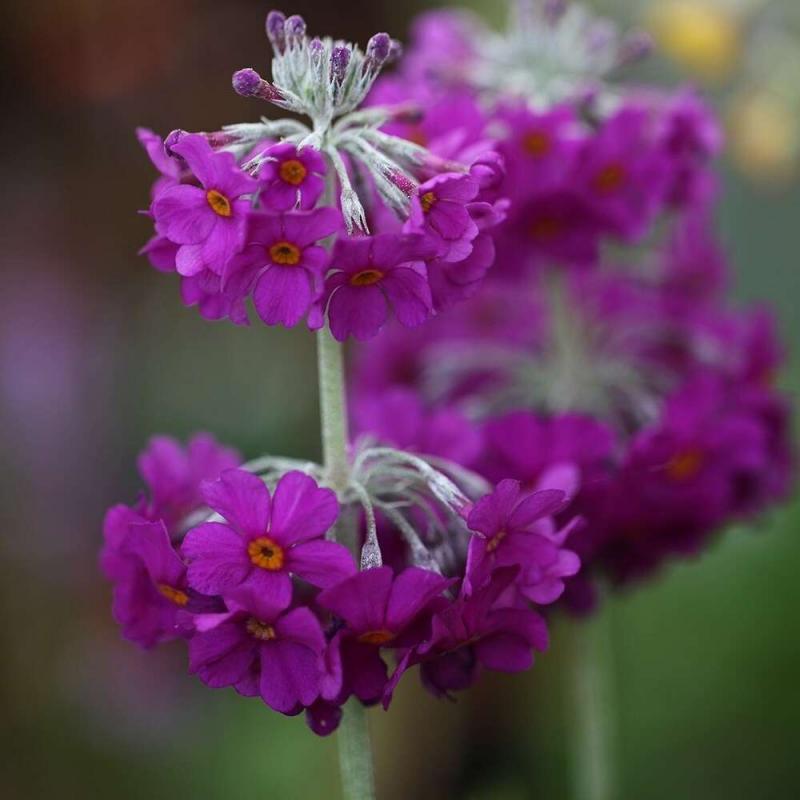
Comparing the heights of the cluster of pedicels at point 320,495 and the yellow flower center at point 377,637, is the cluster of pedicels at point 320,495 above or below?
above

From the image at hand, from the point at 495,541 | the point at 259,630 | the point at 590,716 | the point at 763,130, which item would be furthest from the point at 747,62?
the point at 259,630

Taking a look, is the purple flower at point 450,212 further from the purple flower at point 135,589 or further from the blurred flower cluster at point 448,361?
the purple flower at point 135,589

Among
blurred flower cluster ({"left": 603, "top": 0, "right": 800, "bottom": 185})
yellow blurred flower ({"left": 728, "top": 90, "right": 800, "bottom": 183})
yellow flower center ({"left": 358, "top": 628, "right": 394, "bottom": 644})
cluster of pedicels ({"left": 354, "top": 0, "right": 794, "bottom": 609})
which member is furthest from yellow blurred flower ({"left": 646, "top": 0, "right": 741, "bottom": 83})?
yellow flower center ({"left": 358, "top": 628, "right": 394, "bottom": 644})

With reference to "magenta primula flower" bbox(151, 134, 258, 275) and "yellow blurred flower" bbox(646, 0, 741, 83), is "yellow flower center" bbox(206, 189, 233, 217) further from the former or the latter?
"yellow blurred flower" bbox(646, 0, 741, 83)

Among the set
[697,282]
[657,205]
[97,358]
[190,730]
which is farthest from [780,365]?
[97,358]

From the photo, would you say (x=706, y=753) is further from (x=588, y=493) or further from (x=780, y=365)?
(x=588, y=493)

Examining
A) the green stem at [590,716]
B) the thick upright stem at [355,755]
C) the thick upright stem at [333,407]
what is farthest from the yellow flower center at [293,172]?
the green stem at [590,716]

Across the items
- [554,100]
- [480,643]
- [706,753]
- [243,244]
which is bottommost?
[706,753]

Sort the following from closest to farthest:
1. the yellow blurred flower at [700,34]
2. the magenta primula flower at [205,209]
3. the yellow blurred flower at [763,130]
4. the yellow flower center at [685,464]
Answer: the magenta primula flower at [205,209] → the yellow flower center at [685,464] → the yellow blurred flower at [700,34] → the yellow blurred flower at [763,130]
